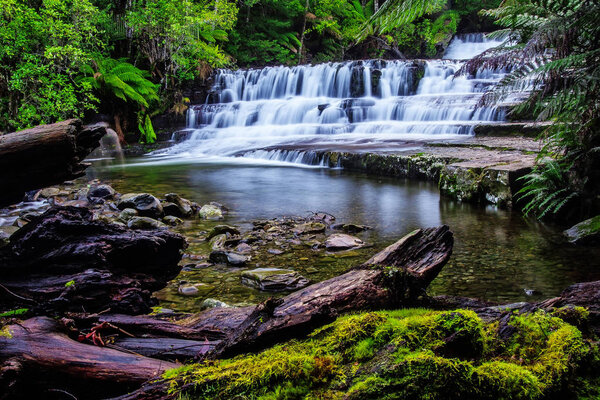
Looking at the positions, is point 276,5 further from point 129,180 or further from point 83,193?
point 83,193

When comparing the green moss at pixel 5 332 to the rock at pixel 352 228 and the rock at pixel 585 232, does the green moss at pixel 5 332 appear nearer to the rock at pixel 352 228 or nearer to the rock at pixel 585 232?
the rock at pixel 352 228

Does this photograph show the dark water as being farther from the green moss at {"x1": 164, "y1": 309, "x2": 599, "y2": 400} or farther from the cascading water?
the cascading water

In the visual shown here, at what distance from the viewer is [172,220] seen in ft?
19.9

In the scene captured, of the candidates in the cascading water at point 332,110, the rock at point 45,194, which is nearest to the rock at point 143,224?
the rock at point 45,194

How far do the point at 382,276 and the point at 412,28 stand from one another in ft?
106

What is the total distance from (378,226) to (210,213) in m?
2.82

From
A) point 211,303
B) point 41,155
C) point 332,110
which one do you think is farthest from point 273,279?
point 332,110

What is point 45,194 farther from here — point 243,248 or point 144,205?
point 243,248

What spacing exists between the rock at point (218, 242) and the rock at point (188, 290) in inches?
45.3

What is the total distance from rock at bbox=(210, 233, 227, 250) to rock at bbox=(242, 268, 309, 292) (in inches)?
43.1

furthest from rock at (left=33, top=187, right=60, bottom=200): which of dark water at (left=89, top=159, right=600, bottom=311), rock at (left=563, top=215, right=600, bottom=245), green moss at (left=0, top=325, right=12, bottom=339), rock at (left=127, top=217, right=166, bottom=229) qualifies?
rock at (left=563, top=215, right=600, bottom=245)

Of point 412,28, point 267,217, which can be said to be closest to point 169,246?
point 267,217

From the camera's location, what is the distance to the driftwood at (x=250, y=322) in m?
1.53

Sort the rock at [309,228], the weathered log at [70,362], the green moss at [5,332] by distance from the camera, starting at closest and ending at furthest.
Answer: the weathered log at [70,362] < the green moss at [5,332] < the rock at [309,228]
